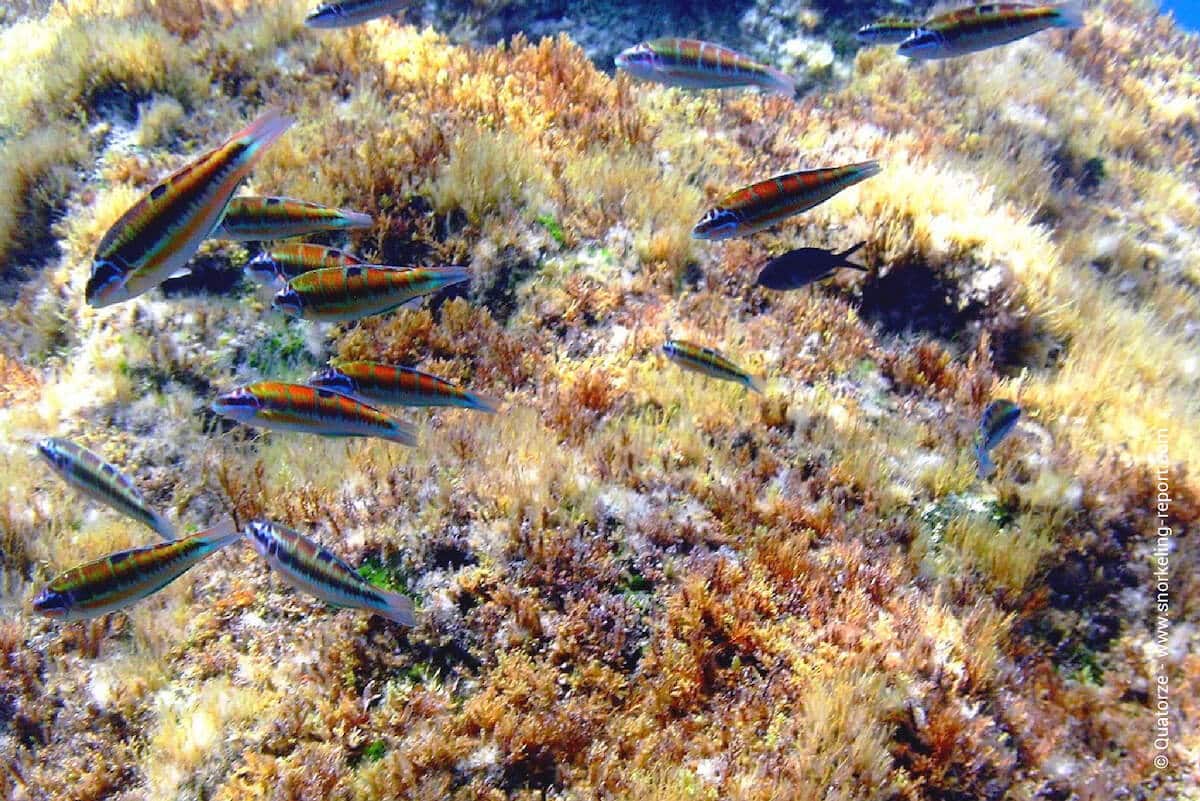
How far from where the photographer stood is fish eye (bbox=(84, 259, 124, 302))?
2709 mm

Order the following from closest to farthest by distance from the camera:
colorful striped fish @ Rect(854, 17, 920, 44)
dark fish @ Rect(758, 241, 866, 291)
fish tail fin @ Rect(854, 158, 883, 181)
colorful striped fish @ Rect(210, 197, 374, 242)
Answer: fish tail fin @ Rect(854, 158, 883, 181), colorful striped fish @ Rect(210, 197, 374, 242), dark fish @ Rect(758, 241, 866, 291), colorful striped fish @ Rect(854, 17, 920, 44)

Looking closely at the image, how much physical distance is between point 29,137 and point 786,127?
7.75 meters

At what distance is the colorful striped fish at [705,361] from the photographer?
4621mm

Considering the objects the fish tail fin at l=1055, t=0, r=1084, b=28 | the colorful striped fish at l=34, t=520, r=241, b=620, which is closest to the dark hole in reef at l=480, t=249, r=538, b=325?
the colorful striped fish at l=34, t=520, r=241, b=620

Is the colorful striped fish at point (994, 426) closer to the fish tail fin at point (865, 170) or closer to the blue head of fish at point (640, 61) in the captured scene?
the fish tail fin at point (865, 170)

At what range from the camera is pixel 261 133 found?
265cm

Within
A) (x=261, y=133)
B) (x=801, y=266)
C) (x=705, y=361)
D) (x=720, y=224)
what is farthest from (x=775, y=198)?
(x=261, y=133)

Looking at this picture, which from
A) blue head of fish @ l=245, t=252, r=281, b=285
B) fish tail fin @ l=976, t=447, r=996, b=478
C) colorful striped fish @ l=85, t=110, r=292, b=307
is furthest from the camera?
fish tail fin @ l=976, t=447, r=996, b=478

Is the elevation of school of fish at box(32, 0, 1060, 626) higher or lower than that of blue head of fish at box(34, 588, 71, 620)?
higher

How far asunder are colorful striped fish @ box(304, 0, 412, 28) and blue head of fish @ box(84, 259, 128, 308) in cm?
424

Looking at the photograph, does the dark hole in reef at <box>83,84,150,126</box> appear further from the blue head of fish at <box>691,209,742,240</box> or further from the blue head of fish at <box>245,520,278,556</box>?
the blue head of fish at <box>691,209,742,240</box>

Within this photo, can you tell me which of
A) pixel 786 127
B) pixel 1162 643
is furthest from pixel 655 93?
pixel 1162 643

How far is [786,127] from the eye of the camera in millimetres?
7898

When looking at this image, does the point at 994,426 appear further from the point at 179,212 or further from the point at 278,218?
the point at 278,218
